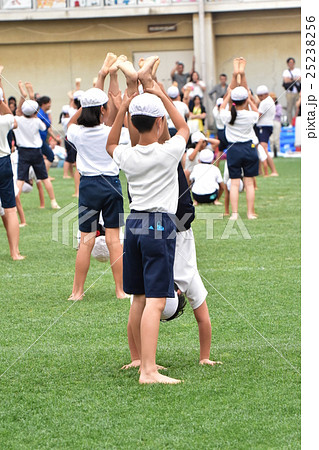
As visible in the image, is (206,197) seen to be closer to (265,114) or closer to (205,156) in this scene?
(205,156)

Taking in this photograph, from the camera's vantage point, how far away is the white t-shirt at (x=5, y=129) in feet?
28.8

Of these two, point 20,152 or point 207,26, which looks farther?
point 207,26

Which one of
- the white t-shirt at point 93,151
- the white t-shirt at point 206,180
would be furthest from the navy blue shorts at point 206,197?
the white t-shirt at point 93,151

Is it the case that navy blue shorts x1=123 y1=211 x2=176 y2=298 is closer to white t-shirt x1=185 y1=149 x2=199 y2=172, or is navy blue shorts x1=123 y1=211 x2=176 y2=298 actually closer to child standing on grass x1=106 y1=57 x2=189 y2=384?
child standing on grass x1=106 y1=57 x2=189 y2=384

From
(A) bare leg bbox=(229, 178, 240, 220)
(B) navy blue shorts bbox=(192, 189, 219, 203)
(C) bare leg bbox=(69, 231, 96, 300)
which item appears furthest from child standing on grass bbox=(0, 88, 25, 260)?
(B) navy blue shorts bbox=(192, 189, 219, 203)

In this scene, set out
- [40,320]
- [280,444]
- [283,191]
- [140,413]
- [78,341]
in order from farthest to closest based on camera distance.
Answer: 1. [283,191]
2. [40,320]
3. [78,341]
4. [140,413]
5. [280,444]

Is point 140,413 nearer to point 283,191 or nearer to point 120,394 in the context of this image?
point 120,394

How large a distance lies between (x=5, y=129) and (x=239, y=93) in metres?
3.79

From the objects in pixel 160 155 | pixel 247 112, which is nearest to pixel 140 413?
pixel 160 155

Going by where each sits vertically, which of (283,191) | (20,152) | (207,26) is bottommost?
(283,191)

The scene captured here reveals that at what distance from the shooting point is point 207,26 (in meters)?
27.7
